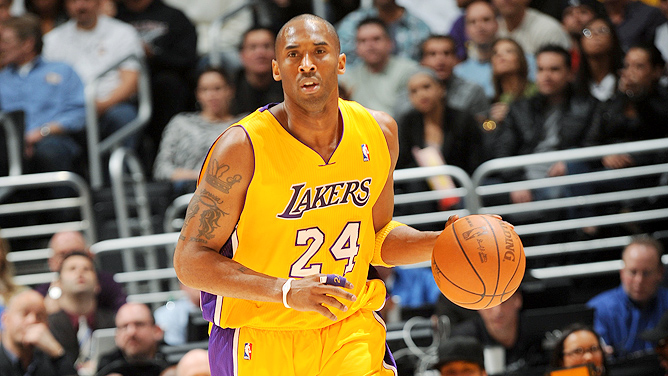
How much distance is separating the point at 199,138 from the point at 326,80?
4.71 meters

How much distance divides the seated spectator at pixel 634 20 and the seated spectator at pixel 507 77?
139 centimetres

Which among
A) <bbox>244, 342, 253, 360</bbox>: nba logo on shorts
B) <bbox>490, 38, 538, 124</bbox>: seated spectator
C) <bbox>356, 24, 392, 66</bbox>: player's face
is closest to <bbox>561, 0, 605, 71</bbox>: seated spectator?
<bbox>490, 38, 538, 124</bbox>: seated spectator

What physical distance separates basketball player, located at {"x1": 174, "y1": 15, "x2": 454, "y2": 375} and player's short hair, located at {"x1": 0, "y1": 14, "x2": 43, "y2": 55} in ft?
19.4

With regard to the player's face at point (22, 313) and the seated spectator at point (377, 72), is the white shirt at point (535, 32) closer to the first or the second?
the seated spectator at point (377, 72)

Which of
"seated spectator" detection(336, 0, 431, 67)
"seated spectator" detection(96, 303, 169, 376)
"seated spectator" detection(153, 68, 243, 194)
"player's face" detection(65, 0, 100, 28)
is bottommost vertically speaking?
"seated spectator" detection(96, 303, 169, 376)

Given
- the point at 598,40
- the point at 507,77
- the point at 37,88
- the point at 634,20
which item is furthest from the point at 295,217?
the point at 634,20

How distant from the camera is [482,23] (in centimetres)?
865

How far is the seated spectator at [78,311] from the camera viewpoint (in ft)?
21.7

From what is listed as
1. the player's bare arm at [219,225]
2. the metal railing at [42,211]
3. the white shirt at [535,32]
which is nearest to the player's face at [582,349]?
the player's bare arm at [219,225]

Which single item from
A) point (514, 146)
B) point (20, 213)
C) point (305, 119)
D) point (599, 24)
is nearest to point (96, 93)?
point (20, 213)

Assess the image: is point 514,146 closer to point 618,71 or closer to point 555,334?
point 618,71

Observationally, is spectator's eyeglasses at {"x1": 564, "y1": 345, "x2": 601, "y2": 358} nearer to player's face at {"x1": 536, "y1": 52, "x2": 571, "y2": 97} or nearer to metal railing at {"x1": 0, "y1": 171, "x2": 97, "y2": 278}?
player's face at {"x1": 536, "y1": 52, "x2": 571, "y2": 97}

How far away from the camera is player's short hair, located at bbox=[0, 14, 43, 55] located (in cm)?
856

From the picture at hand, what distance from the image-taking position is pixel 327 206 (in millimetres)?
3537
